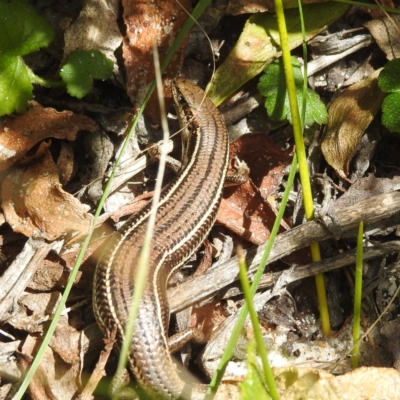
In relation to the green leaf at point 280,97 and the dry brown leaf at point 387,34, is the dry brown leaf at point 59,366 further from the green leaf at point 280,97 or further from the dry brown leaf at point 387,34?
the dry brown leaf at point 387,34

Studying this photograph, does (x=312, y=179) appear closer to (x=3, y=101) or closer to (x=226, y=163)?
(x=226, y=163)

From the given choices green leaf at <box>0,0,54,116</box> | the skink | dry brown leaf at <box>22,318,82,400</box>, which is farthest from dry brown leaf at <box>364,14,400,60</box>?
dry brown leaf at <box>22,318,82,400</box>

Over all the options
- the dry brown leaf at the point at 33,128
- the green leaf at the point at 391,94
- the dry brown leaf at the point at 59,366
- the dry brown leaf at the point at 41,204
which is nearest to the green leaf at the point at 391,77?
the green leaf at the point at 391,94

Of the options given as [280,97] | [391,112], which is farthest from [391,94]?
[280,97]

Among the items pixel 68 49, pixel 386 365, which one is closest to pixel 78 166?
pixel 68 49

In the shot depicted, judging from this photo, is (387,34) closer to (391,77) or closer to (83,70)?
(391,77)
